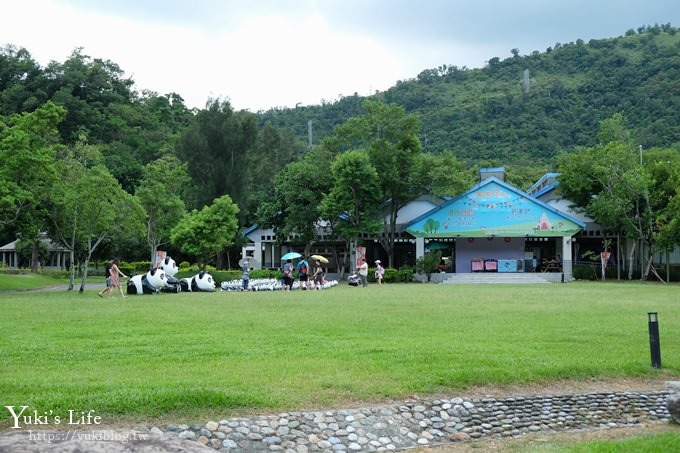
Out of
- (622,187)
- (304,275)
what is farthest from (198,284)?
(622,187)

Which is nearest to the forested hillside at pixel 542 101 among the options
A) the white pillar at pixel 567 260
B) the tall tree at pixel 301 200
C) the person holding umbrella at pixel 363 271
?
the white pillar at pixel 567 260

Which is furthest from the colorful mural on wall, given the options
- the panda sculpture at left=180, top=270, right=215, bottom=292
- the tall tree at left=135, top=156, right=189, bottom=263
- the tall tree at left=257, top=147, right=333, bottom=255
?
the panda sculpture at left=180, top=270, right=215, bottom=292

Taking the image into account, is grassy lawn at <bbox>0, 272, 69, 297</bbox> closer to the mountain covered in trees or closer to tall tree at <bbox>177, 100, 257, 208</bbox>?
the mountain covered in trees

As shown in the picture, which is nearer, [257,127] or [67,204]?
[67,204]

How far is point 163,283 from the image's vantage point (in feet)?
91.0

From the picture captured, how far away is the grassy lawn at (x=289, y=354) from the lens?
319 inches

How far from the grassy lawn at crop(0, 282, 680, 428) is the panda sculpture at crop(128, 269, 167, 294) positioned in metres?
9.04

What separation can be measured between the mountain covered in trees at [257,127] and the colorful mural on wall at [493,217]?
2.01 meters

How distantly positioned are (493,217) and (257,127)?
2332 cm

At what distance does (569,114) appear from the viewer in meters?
69.2

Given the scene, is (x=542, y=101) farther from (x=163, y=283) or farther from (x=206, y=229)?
(x=163, y=283)

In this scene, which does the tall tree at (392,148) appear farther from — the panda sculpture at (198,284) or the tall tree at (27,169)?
the tall tree at (27,169)

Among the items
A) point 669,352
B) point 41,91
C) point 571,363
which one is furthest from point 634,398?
point 41,91

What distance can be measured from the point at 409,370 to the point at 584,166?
33378 mm
